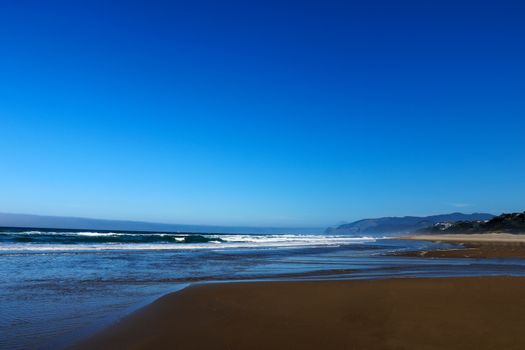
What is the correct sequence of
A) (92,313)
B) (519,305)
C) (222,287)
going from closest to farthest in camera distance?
(519,305), (92,313), (222,287)

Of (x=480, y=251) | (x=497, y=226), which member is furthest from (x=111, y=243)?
(x=497, y=226)

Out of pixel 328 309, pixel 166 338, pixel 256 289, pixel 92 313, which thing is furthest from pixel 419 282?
pixel 92 313

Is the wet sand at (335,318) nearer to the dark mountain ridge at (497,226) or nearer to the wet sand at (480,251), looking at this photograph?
the wet sand at (480,251)

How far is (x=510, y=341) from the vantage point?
4664 millimetres

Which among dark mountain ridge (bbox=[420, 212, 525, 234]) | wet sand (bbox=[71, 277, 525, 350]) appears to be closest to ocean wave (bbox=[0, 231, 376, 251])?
wet sand (bbox=[71, 277, 525, 350])

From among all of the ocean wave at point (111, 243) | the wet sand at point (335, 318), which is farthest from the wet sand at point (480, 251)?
the ocean wave at point (111, 243)

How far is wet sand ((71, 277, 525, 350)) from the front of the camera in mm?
4875

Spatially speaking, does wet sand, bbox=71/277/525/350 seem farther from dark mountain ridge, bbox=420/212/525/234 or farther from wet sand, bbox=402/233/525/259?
dark mountain ridge, bbox=420/212/525/234

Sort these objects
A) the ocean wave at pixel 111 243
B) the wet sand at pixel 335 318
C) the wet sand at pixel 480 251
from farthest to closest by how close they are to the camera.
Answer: the ocean wave at pixel 111 243 → the wet sand at pixel 480 251 → the wet sand at pixel 335 318

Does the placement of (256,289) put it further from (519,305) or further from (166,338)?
(519,305)

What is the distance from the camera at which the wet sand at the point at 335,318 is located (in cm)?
488

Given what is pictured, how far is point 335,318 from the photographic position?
19.8 ft

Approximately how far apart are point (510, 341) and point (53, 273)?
A: 13.4m

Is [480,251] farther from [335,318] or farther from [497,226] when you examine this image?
[497,226]
